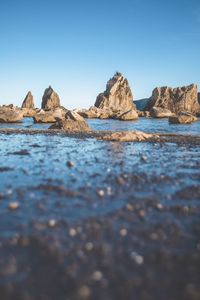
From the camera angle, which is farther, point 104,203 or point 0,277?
point 104,203

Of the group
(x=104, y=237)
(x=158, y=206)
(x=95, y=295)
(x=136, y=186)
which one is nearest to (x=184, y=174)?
(x=136, y=186)

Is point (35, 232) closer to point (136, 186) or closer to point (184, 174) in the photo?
point (136, 186)

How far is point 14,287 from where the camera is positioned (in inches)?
202

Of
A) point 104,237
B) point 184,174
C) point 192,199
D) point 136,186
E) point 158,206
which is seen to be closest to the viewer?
point 104,237

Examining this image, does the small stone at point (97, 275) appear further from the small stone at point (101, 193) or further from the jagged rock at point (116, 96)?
the jagged rock at point (116, 96)

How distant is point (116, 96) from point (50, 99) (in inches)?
1127

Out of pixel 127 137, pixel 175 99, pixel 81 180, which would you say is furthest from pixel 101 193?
pixel 175 99

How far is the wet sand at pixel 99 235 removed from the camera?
5223 mm

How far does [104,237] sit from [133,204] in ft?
7.99

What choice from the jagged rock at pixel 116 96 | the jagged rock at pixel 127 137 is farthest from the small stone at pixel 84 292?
the jagged rock at pixel 116 96

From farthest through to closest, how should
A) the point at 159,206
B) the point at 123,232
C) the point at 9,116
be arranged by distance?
the point at 9,116 < the point at 159,206 < the point at 123,232

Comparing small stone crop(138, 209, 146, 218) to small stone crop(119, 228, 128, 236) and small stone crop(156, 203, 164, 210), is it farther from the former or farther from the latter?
small stone crop(119, 228, 128, 236)

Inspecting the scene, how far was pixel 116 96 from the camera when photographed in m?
133

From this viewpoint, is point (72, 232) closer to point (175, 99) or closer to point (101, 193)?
point (101, 193)
